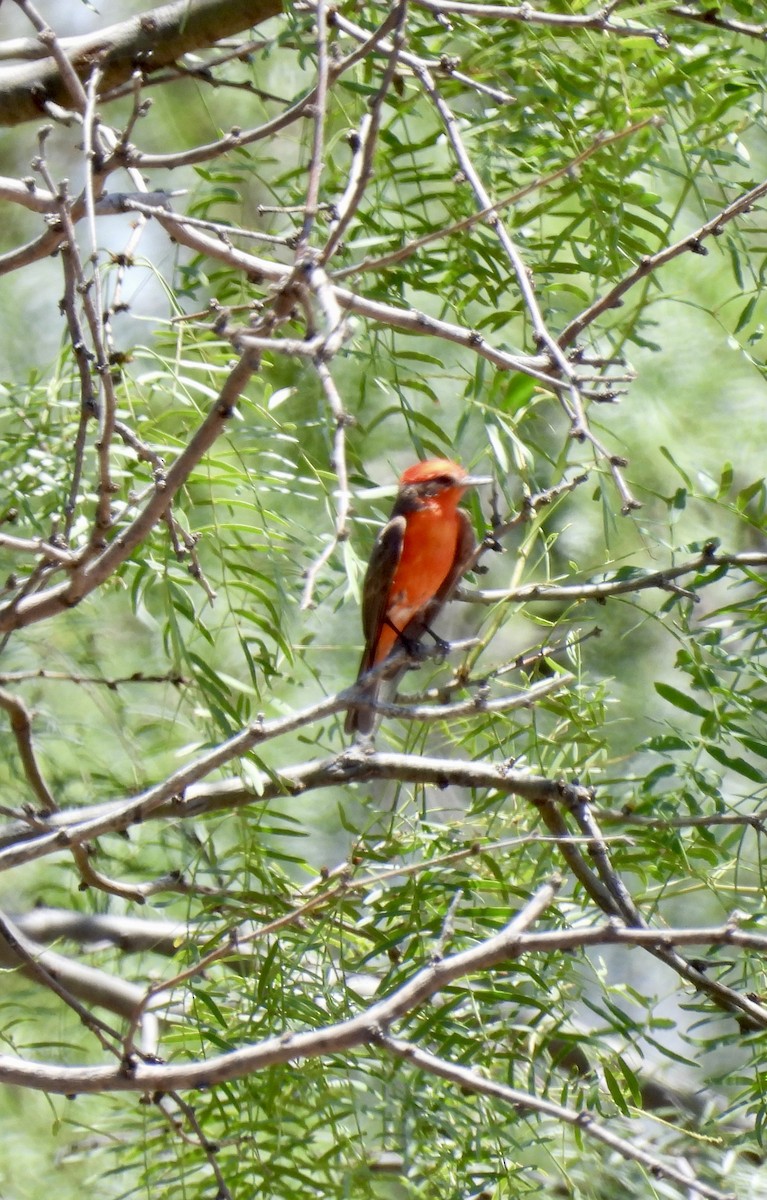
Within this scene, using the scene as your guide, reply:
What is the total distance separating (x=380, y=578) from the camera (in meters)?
3.88

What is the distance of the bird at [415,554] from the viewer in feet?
12.6

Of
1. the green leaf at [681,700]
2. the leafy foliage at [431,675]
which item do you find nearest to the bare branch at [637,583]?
the leafy foliage at [431,675]

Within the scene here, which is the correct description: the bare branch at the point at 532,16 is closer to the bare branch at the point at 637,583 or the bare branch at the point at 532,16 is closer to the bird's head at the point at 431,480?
the bare branch at the point at 637,583

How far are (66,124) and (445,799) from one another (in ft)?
8.96

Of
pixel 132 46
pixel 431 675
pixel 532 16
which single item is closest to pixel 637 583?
pixel 431 675

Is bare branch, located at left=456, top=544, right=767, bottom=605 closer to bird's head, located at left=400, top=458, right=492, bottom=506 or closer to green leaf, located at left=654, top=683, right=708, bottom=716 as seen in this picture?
green leaf, located at left=654, top=683, right=708, bottom=716

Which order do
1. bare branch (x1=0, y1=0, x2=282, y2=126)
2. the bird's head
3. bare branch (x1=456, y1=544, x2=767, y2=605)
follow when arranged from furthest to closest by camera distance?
1. the bird's head
2. bare branch (x1=0, y1=0, x2=282, y2=126)
3. bare branch (x1=456, y1=544, x2=767, y2=605)

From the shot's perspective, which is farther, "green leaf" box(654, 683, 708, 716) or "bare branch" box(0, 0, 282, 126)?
"bare branch" box(0, 0, 282, 126)

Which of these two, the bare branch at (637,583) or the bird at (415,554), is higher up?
the bird at (415,554)

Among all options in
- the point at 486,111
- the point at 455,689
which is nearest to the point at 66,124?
the point at 486,111

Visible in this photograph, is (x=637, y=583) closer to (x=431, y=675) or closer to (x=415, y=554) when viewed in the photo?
(x=431, y=675)

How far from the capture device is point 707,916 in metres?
4.92

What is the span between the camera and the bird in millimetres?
3846

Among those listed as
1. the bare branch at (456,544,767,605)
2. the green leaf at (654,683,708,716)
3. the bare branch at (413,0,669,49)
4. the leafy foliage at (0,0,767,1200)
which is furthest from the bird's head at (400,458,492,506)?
the bare branch at (413,0,669,49)
